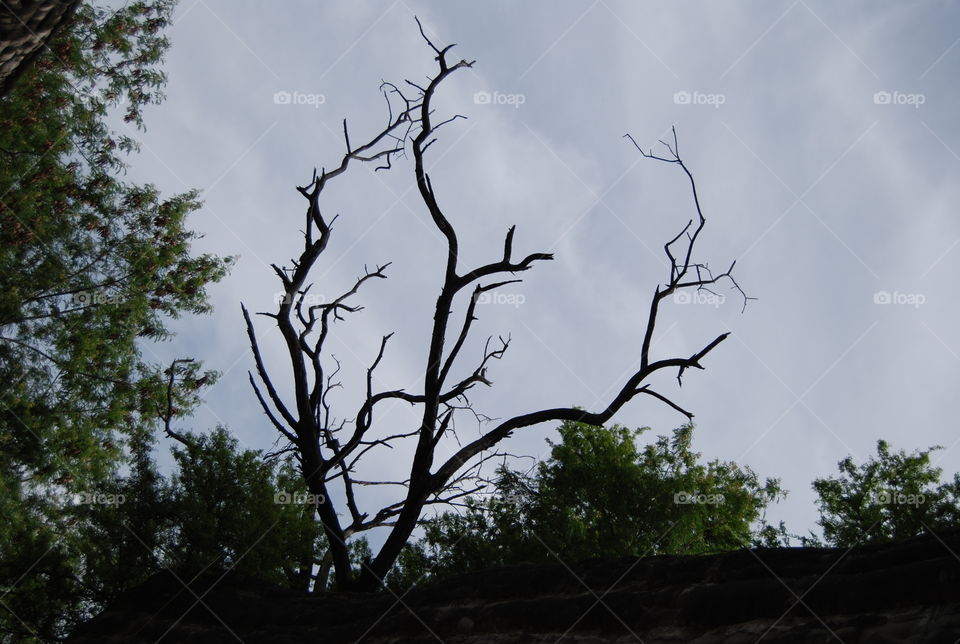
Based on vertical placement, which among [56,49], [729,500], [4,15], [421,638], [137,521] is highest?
[56,49]

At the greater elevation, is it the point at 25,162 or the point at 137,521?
the point at 25,162

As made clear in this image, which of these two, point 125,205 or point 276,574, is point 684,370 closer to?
point 276,574

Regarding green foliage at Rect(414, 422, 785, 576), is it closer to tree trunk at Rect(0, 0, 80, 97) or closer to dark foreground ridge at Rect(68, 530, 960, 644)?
dark foreground ridge at Rect(68, 530, 960, 644)

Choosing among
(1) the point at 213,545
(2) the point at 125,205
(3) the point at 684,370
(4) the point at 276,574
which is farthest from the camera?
(2) the point at 125,205

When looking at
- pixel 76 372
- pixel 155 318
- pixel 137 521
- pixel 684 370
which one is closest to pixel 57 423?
pixel 76 372

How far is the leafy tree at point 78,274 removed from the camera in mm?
12891

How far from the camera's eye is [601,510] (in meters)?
12.2

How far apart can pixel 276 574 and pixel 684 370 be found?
15.8 feet

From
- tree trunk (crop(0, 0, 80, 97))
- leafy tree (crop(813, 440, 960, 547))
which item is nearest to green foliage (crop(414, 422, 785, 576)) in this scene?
leafy tree (crop(813, 440, 960, 547))

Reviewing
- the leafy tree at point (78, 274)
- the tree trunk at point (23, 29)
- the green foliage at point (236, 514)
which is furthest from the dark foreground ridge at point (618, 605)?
the leafy tree at point (78, 274)

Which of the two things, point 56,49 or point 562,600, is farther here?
point 56,49

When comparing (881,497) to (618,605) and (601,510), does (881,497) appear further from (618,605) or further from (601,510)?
(618,605)

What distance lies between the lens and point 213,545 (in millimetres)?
5984

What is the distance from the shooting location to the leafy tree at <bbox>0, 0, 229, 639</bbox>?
1289cm
